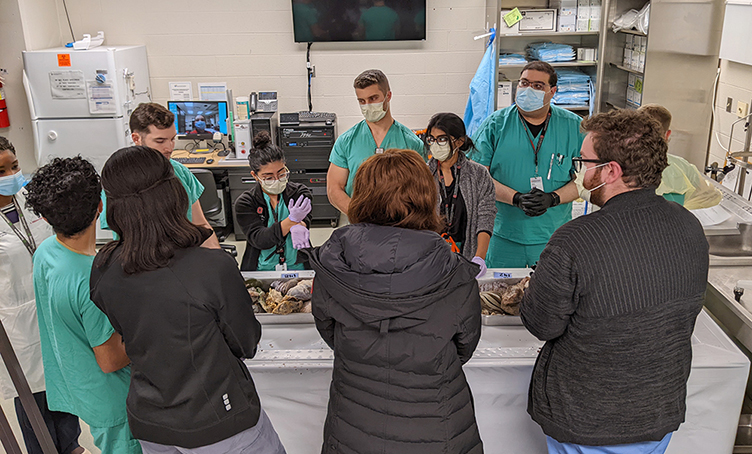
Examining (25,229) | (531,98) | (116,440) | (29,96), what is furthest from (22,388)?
(29,96)

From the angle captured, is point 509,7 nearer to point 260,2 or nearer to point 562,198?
point 260,2

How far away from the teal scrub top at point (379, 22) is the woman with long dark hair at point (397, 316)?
159 inches

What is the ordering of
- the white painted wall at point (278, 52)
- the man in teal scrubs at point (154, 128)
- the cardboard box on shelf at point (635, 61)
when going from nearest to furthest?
the man in teal scrubs at point (154, 128) < the cardboard box on shelf at point (635, 61) < the white painted wall at point (278, 52)

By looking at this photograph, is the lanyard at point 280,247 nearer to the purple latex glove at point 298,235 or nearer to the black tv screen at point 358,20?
the purple latex glove at point 298,235

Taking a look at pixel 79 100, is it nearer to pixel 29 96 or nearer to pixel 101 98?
pixel 101 98

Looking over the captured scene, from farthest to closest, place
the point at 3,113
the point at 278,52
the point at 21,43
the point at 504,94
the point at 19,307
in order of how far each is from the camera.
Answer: the point at 278,52, the point at 3,113, the point at 21,43, the point at 504,94, the point at 19,307

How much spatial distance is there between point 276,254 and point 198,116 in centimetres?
309

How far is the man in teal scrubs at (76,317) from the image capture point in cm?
148

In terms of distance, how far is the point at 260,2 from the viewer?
5180mm

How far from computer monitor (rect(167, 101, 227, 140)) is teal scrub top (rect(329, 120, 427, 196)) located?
2.77 metres

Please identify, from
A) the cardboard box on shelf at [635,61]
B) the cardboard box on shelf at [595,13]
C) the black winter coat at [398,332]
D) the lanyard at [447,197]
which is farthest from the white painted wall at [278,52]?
the black winter coat at [398,332]

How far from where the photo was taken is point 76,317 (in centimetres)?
152

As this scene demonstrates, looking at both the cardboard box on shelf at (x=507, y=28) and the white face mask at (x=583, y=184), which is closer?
the white face mask at (x=583, y=184)

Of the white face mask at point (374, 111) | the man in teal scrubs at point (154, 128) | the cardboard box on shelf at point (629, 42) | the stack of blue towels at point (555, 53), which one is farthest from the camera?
the stack of blue towels at point (555, 53)
